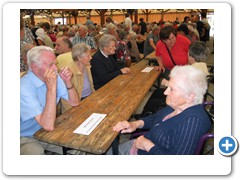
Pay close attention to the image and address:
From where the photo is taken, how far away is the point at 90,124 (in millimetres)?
1562

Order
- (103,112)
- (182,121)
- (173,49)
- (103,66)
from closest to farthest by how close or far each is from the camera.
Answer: (182,121), (103,112), (103,66), (173,49)

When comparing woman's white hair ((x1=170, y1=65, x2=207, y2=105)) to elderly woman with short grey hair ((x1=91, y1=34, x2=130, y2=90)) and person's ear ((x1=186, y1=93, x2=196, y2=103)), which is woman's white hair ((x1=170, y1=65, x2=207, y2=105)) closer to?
person's ear ((x1=186, y1=93, x2=196, y2=103))

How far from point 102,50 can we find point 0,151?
2039 millimetres

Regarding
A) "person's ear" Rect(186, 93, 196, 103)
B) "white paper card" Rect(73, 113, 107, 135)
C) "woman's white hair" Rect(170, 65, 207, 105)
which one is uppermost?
"woman's white hair" Rect(170, 65, 207, 105)

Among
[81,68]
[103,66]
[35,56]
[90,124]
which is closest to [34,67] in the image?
[35,56]

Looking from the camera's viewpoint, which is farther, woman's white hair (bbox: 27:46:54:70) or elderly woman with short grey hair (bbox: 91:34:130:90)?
elderly woman with short grey hair (bbox: 91:34:130:90)

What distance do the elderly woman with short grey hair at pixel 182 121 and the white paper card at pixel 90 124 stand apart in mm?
146

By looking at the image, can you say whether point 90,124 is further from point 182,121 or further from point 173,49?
point 173,49
